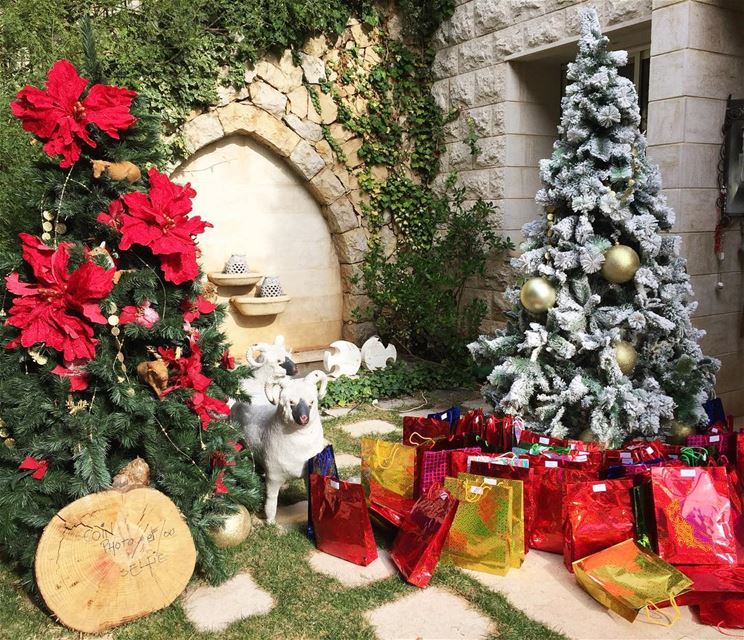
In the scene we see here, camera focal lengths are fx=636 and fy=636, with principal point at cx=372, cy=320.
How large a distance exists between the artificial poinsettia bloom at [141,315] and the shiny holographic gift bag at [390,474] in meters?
1.06

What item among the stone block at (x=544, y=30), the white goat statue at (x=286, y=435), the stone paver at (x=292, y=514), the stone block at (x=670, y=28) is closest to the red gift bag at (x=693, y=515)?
the white goat statue at (x=286, y=435)

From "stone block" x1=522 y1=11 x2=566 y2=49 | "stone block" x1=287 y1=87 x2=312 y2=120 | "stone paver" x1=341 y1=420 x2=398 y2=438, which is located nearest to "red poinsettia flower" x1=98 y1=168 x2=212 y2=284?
"stone paver" x1=341 y1=420 x2=398 y2=438

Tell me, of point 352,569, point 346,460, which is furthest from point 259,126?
point 352,569

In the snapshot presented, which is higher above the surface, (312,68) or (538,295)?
(312,68)

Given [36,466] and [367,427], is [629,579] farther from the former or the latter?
[367,427]

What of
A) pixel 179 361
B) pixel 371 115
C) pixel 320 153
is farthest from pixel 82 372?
pixel 371 115

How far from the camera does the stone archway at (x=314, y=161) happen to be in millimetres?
4680

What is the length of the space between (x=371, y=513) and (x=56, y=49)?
3.28m

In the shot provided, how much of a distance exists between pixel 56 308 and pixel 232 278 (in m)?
2.81

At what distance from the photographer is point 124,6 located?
4234mm

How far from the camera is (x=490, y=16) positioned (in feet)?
15.9

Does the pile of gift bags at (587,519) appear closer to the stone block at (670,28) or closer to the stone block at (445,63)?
the stone block at (670,28)

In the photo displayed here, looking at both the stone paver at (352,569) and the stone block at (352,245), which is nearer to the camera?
the stone paver at (352,569)

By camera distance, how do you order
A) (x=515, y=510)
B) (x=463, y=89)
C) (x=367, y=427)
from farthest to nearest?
(x=463, y=89) → (x=367, y=427) → (x=515, y=510)
